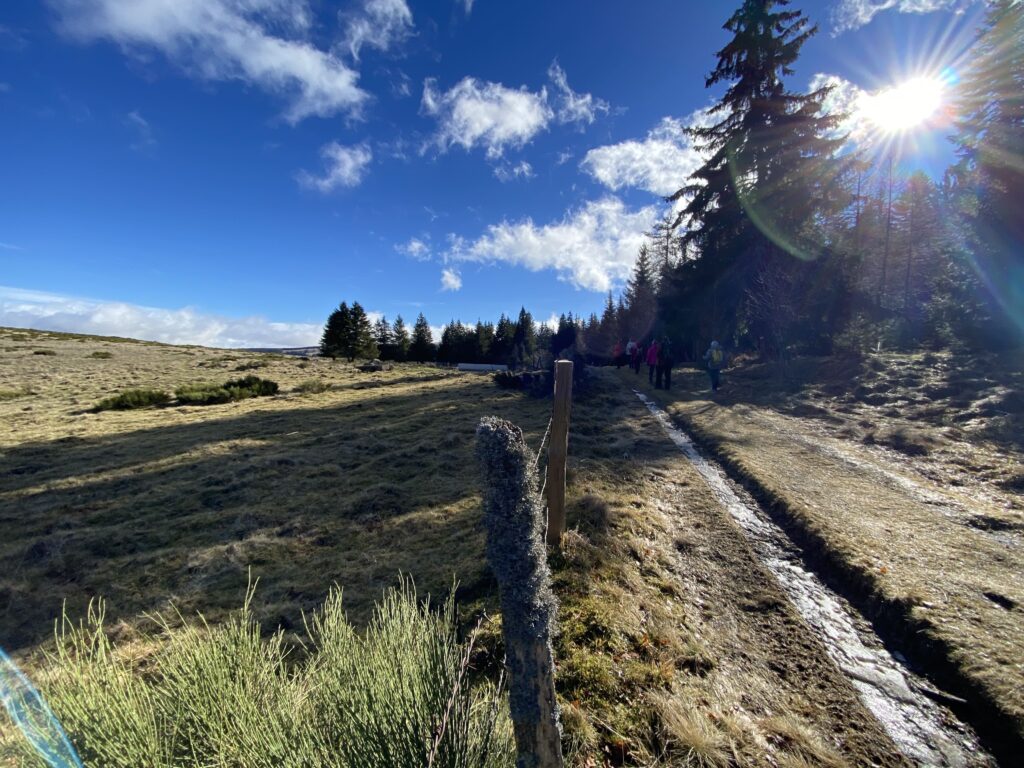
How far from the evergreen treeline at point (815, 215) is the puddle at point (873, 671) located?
52.4 ft

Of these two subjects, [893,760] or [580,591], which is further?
[580,591]

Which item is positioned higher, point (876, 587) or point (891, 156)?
point (891, 156)

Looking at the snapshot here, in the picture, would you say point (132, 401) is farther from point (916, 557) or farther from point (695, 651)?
point (916, 557)

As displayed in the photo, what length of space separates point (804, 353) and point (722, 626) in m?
22.4

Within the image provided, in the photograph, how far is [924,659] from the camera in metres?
3.46

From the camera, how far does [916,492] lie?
670 centimetres

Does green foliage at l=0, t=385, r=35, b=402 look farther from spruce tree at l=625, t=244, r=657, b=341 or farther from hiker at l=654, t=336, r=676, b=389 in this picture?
spruce tree at l=625, t=244, r=657, b=341

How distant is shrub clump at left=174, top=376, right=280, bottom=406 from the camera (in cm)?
1816

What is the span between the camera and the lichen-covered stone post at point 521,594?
174cm

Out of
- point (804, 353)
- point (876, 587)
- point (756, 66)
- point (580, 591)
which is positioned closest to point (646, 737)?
point (580, 591)

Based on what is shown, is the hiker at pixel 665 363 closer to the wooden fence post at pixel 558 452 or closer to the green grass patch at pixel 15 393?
the wooden fence post at pixel 558 452

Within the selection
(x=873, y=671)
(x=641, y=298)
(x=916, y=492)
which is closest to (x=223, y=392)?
(x=873, y=671)

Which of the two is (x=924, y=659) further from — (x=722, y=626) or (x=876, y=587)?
(x=722, y=626)

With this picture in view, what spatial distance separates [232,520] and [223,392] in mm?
15119
